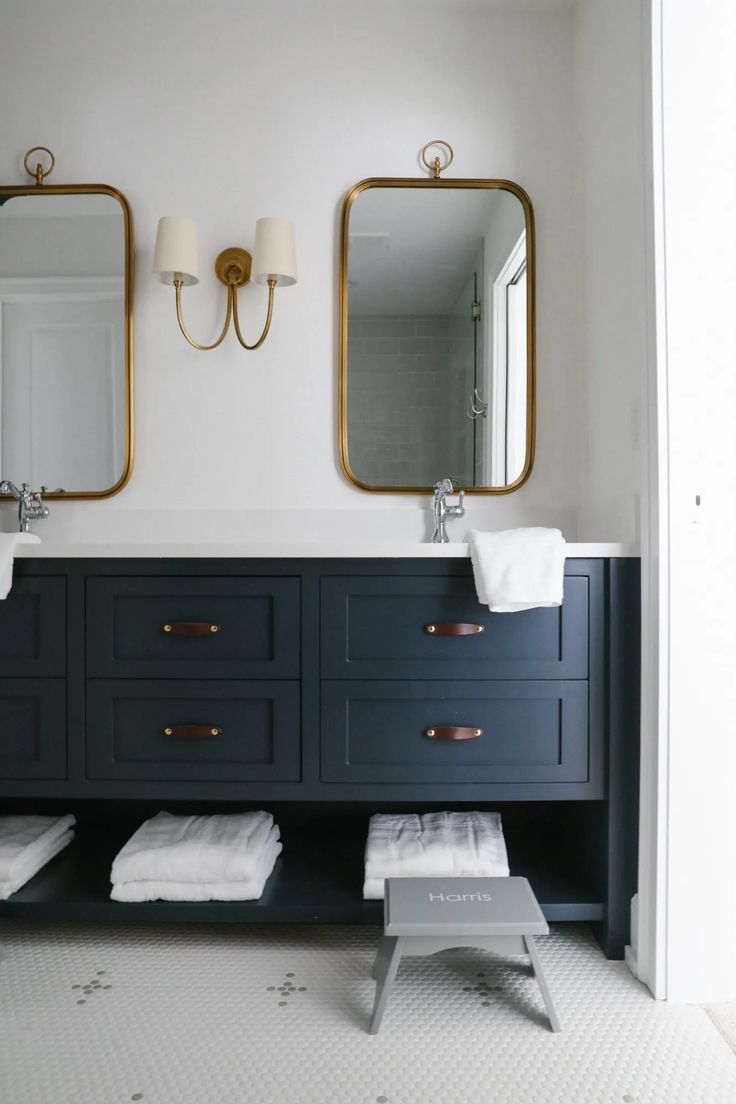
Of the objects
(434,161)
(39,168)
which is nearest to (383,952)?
(434,161)

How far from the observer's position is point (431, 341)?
2.22 metres

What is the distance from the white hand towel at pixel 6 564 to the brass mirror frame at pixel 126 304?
19.5 inches

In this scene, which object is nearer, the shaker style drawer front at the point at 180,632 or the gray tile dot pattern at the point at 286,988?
the gray tile dot pattern at the point at 286,988

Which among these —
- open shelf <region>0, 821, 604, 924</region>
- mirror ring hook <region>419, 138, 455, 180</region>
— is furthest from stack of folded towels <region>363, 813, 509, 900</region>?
mirror ring hook <region>419, 138, 455, 180</region>

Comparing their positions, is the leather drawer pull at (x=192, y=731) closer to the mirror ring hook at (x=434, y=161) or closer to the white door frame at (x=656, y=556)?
the white door frame at (x=656, y=556)

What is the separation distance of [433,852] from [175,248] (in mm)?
1598

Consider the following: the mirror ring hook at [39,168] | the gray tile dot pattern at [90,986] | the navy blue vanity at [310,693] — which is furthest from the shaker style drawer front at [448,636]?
the mirror ring hook at [39,168]

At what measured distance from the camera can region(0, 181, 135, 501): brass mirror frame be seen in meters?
2.23

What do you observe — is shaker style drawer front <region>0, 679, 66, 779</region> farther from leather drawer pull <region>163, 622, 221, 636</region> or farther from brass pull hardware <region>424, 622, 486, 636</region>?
brass pull hardware <region>424, 622, 486, 636</region>

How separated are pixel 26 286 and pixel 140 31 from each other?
0.76 m

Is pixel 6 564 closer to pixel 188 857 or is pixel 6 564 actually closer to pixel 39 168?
pixel 188 857

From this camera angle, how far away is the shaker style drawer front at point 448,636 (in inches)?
69.6

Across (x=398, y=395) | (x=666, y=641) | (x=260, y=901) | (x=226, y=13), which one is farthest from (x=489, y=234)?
(x=260, y=901)

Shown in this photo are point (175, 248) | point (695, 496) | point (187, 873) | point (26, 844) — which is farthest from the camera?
point (175, 248)
